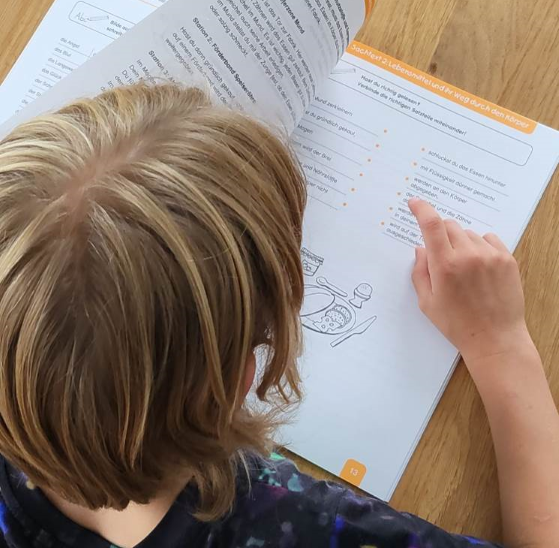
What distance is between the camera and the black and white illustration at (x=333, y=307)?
52 centimetres

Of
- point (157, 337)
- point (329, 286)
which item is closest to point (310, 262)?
point (329, 286)

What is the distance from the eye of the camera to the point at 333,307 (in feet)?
1.75

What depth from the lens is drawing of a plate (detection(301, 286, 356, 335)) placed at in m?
0.53

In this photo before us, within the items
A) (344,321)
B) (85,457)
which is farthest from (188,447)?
(344,321)

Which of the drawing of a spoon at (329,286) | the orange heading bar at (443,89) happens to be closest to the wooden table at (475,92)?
the orange heading bar at (443,89)

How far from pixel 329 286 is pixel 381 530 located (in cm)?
19

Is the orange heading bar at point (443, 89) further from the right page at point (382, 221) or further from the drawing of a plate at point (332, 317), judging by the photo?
the drawing of a plate at point (332, 317)

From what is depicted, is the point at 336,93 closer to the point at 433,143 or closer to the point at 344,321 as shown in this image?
the point at 433,143

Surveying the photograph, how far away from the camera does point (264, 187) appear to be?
1.14 feet

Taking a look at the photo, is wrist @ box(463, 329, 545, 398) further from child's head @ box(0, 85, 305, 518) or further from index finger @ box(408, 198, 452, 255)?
child's head @ box(0, 85, 305, 518)

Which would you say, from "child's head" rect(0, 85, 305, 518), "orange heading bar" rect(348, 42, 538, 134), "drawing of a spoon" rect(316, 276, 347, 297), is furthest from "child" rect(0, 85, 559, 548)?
"orange heading bar" rect(348, 42, 538, 134)

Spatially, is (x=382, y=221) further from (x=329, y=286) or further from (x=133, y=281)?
(x=133, y=281)

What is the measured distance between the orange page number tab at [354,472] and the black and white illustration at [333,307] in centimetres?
9

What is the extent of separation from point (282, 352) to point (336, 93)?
0.28m
